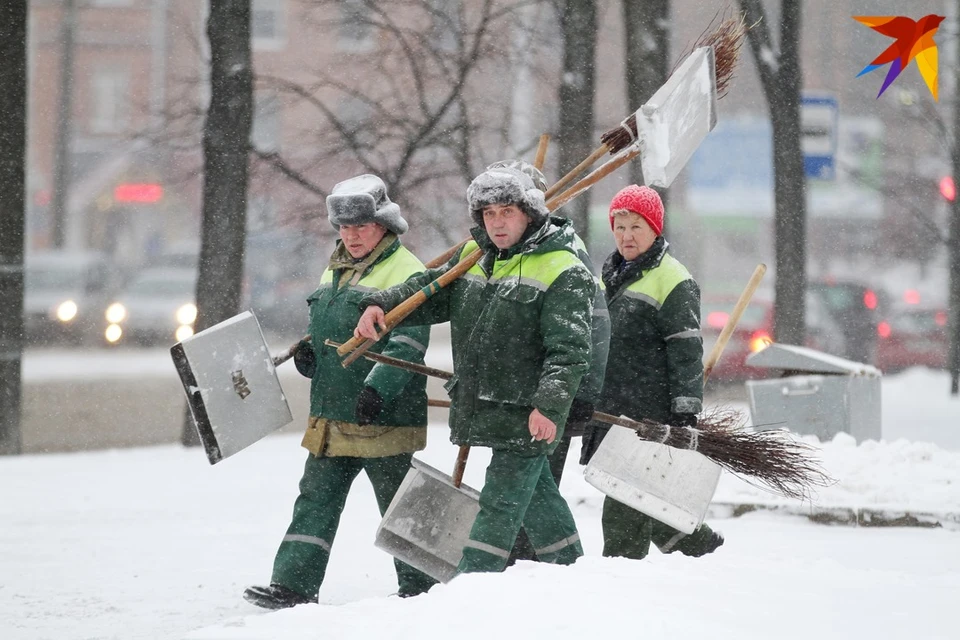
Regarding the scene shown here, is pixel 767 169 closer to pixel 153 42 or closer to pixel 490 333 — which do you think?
pixel 153 42

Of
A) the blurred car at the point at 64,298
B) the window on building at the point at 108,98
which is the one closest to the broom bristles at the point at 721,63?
the blurred car at the point at 64,298

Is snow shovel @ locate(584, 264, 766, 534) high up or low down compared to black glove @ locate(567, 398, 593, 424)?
down

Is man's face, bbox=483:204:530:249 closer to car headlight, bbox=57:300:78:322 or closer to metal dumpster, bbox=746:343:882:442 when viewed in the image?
metal dumpster, bbox=746:343:882:442

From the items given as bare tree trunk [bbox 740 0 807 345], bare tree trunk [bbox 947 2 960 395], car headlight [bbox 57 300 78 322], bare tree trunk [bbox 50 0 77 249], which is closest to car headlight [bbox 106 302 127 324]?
car headlight [bbox 57 300 78 322]

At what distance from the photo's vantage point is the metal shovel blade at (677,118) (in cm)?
525

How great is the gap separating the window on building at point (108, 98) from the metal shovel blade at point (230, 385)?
124 ft

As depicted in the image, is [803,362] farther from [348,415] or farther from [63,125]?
[63,125]

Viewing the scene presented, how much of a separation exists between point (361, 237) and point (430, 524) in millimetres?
1152

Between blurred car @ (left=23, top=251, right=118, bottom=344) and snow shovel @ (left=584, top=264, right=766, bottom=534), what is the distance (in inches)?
825

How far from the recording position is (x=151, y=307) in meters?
24.3

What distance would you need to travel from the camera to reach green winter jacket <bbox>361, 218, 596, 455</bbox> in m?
4.73

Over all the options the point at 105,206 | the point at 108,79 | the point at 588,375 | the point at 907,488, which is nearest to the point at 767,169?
the point at 105,206

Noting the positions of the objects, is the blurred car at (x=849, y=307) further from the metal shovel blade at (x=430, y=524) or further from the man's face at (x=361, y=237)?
the metal shovel blade at (x=430, y=524)

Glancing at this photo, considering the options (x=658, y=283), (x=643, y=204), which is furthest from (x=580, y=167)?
A: (x=658, y=283)
